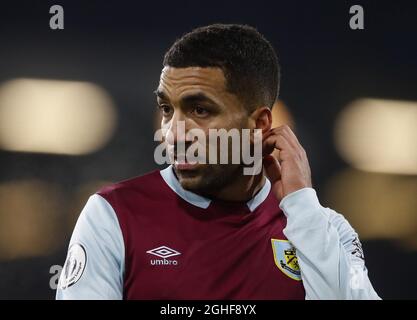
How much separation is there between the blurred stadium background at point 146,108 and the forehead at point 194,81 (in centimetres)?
144

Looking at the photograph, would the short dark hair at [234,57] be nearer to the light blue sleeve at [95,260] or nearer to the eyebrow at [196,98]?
the eyebrow at [196,98]

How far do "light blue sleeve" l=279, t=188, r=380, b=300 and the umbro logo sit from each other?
0.28m

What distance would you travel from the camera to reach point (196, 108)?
1519 millimetres

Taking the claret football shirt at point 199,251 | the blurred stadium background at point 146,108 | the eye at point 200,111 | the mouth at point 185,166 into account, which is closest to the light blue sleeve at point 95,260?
the claret football shirt at point 199,251

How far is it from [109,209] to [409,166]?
2263 mm

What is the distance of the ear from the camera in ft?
5.34

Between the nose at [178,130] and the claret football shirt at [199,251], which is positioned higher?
the nose at [178,130]

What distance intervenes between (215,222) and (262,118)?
12.3 inches

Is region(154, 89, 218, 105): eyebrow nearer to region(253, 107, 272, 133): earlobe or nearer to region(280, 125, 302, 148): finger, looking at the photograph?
region(253, 107, 272, 133): earlobe

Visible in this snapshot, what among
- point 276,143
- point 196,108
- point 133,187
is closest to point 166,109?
point 196,108

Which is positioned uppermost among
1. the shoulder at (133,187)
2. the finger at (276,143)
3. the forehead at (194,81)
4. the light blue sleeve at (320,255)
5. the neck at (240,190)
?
the forehead at (194,81)

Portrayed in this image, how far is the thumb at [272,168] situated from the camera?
5.52 ft

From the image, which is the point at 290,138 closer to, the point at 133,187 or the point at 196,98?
the point at 196,98

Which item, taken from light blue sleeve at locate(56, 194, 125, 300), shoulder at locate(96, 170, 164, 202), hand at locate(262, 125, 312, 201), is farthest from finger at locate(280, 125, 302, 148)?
light blue sleeve at locate(56, 194, 125, 300)
